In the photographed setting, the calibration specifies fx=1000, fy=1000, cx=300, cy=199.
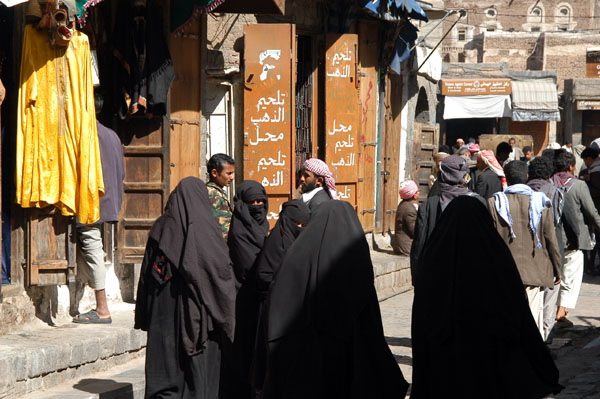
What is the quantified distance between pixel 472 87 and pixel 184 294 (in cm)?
2474

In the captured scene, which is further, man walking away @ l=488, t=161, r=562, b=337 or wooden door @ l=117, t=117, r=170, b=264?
wooden door @ l=117, t=117, r=170, b=264

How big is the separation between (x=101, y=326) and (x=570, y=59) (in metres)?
35.6

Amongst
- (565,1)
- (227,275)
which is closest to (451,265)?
(227,275)

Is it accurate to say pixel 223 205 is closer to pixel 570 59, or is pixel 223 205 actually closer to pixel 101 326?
pixel 101 326

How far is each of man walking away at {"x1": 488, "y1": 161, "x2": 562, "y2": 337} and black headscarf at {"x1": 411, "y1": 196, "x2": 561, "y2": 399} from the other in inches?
99.5

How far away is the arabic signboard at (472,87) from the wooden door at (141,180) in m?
22.1

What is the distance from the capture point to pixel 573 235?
8.83m

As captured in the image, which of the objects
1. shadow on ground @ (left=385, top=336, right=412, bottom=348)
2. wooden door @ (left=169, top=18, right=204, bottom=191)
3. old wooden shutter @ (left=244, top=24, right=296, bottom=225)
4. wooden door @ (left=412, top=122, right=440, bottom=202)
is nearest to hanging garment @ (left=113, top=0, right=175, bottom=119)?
wooden door @ (left=169, top=18, right=204, bottom=191)

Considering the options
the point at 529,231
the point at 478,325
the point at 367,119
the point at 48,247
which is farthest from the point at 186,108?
the point at 478,325

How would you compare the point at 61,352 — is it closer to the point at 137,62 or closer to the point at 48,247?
the point at 48,247

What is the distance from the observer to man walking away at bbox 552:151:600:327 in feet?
29.1

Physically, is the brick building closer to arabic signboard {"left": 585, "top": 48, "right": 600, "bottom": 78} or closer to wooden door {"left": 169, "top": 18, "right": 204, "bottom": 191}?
arabic signboard {"left": 585, "top": 48, "right": 600, "bottom": 78}

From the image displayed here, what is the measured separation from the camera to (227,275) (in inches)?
213

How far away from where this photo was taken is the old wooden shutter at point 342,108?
11148mm
